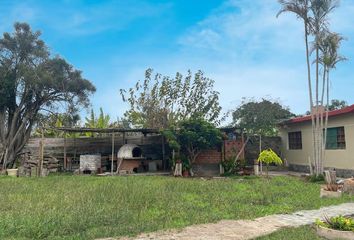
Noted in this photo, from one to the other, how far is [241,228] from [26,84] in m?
15.9

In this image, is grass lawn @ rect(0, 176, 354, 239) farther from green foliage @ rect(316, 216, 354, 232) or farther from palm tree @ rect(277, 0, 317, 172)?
palm tree @ rect(277, 0, 317, 172)

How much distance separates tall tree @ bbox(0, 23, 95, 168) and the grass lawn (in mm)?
8929

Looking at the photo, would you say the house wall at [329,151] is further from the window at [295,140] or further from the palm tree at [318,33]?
the palm tree at [318,33]

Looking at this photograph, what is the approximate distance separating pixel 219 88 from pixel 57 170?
38.8ft

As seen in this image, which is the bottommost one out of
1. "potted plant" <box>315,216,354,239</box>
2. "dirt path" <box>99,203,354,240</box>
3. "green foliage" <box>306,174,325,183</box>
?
"dirt path" <box>99,203,354,240</box>

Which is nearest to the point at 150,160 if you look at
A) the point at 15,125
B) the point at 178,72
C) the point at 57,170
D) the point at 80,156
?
the point at 80,156

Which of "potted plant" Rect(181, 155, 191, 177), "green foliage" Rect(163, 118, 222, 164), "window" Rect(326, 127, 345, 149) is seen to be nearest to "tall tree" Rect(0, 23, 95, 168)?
"green foliage" Rect(163, 118, 222, 164)

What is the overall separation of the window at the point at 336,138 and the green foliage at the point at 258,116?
3.01 m

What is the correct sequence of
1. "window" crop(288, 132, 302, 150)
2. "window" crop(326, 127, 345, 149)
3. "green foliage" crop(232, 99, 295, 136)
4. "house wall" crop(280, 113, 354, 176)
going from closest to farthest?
"house wall" crop(280, 113, 354, 176), "window" crop(326, 127, 345, 149), "green foliage" crop(232, 99, 295, 136), "window" crop(288, 132, 302, 150)

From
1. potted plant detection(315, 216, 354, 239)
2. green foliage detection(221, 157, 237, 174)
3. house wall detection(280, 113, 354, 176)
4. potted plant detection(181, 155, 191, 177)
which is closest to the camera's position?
potted plant detection(315, 216, 354, 239)

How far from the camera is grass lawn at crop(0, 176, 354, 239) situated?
18.2 feet

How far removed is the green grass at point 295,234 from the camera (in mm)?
5266

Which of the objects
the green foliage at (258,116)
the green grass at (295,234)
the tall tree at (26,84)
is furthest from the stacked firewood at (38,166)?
the green grass at (295,234)

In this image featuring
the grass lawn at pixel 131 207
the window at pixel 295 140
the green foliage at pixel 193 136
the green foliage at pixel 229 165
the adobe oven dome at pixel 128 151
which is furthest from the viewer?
the window at pixel 295 140
